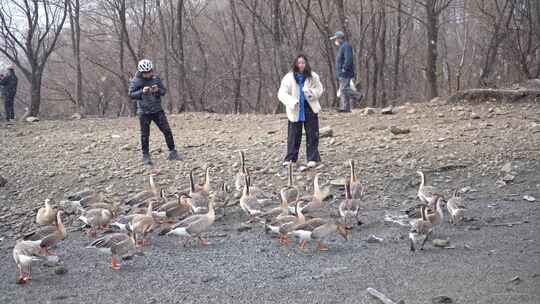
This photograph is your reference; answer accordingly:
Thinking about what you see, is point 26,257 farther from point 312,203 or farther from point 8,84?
point 8,84

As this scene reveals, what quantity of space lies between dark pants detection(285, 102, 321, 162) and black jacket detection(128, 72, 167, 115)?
117 inches

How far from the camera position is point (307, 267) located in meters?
8.39

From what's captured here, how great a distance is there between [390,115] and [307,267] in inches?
429

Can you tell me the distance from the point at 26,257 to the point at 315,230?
402 centimetres

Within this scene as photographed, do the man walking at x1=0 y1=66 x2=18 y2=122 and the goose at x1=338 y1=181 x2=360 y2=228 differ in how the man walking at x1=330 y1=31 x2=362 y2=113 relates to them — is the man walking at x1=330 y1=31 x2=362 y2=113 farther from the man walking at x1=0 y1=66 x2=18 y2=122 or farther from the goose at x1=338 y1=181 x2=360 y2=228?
the man walking at x1=0 y1=66 x2=18 y2=122

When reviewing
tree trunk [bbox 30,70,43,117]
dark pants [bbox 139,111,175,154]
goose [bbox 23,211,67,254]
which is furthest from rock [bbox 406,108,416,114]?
tree trunk [bbox 30,70,43,117]

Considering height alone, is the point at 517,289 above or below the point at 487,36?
below

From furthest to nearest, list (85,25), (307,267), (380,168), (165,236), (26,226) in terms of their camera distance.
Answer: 1. (85,25)
2. (380,168)
3. (26,226)
4. (165,236)
5. (307,267)

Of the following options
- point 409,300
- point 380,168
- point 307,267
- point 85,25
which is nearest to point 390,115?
point 380,168

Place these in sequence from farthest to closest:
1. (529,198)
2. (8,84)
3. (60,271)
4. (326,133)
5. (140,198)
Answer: (8,84), (326,133), (140,198), (529,198), (60,271)

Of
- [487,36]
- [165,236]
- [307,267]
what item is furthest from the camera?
[487,36]

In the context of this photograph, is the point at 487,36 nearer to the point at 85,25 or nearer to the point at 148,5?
the point at 148,5

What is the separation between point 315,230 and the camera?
8.94 metres

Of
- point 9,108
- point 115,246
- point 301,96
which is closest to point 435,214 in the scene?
point 301,96
